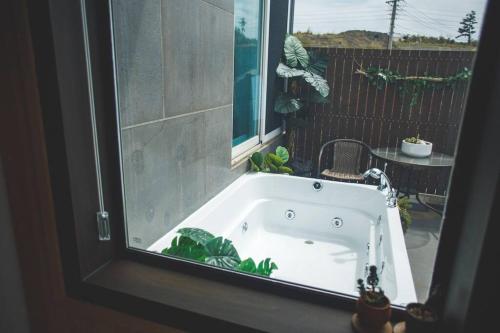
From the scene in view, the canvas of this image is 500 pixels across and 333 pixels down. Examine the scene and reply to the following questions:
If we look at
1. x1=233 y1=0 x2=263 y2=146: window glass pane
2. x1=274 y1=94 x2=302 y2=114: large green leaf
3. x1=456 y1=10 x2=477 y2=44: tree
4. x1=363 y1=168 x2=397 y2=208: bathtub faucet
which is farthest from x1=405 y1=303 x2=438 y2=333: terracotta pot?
x1=274 y1=94 x2=302 y2=114: large green leaf

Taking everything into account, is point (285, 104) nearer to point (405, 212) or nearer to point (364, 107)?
point (364, 107)

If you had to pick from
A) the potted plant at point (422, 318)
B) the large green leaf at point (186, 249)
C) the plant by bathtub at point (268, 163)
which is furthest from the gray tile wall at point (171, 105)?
the potted plant at point (422, 318)

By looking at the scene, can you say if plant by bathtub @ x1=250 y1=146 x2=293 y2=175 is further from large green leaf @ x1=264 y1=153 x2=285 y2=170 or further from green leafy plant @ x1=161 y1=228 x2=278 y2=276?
green leafy plant @ x1=161 y1=228 x2=278 y2=276

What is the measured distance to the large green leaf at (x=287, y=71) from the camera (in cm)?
411

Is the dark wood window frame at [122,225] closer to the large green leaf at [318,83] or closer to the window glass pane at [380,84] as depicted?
the window glass pane at [380,84]

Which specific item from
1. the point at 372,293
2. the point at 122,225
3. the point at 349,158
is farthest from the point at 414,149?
the point at 122,225

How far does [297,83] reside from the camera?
4.48 m

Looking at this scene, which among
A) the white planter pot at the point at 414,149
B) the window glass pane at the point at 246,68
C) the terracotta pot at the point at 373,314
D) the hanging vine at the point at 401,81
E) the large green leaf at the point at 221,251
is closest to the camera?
the terracotta pot at the point at 373,314

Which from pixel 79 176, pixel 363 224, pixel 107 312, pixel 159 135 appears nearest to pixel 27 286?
pixel 107 312

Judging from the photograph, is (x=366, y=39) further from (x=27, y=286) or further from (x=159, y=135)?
(x=27, y=286)

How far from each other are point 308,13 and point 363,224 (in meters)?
1.86

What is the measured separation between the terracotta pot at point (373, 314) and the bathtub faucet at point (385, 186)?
1.91 m

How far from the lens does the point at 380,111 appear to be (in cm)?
434

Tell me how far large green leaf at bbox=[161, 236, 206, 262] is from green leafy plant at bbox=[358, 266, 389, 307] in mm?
555
